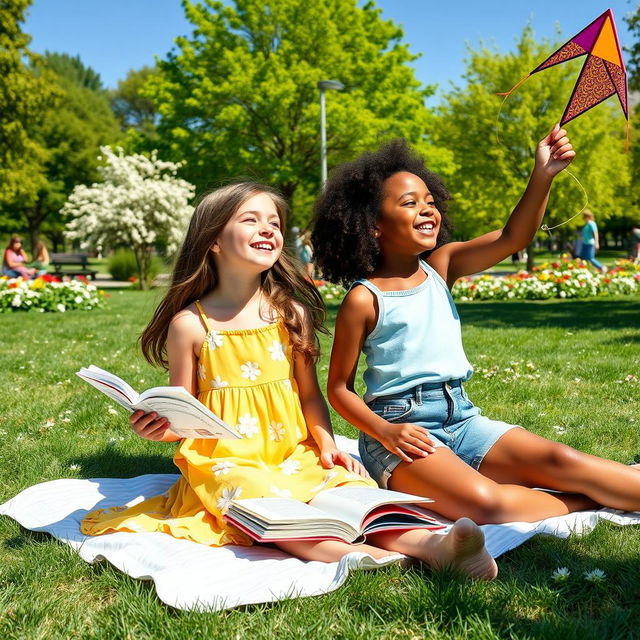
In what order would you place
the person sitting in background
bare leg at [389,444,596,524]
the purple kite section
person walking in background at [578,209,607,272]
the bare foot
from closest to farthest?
the bare foot < bare leg at [389,444,596,524] < the purple kite section < the person sitting in background < person walking in background at [578,209,607,272]

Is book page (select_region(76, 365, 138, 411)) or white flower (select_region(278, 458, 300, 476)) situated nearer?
book page (select_region(76, 365, 138, 411))

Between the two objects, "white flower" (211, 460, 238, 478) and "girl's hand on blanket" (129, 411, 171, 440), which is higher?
"girl's hand on blanket" (129, 411, 171, 440)

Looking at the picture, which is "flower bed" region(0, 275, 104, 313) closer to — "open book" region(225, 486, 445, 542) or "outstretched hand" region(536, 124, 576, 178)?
"open book" region(225, 486, 445, 542)

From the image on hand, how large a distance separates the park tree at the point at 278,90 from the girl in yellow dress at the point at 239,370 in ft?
62.1

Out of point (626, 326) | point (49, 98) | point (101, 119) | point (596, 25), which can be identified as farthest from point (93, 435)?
point (101, 119)

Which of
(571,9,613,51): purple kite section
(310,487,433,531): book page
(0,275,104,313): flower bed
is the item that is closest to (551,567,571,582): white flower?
(310,487,433,531): book page

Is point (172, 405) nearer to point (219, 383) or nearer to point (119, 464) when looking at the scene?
point (219, 383)

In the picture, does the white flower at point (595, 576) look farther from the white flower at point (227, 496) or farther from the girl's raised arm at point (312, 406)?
the white flower at point (227, 496)

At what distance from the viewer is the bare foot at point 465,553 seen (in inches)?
86.7

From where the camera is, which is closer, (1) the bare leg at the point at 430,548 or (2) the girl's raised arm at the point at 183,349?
(1) the bare leg at the point at 430,548

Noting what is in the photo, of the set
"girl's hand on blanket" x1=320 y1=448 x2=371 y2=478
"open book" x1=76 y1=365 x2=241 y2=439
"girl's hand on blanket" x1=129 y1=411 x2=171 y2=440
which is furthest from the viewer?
"girl's hand on blanket" x1=320 y1=448 x2=371 y2=478

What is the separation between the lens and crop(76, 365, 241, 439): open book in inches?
94.0

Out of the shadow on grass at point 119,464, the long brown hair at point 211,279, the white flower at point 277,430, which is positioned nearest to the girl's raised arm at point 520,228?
the long brown hair at point 211,279

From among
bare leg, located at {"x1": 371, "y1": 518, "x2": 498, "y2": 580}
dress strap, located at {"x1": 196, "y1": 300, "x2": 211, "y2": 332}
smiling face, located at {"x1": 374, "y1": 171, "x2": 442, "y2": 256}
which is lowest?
bare leg, located at {"x1": 371, "y1": 518, "x2": 498, "y2": 580}
